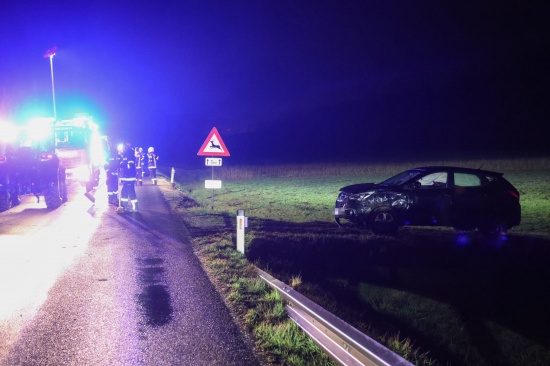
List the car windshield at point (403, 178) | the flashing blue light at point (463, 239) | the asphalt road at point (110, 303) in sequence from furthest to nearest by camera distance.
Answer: the car windshield at point (403, 178)
the flashing blue light at point (463, 239)
the asphalt road at point (110, 303)

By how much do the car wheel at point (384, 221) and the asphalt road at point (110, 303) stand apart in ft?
14.1

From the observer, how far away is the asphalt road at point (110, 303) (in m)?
3.97

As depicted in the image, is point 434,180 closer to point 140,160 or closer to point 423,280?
point 423,280

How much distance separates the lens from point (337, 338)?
11.4ft

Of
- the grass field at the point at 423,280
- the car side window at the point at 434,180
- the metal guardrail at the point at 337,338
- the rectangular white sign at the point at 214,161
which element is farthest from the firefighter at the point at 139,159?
the metal guardrail at the point at 337,338

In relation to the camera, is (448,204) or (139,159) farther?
(139,159)

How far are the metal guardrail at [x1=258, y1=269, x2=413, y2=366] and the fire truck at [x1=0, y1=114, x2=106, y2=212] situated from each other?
12.3m

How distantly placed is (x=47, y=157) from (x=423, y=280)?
41.6ft

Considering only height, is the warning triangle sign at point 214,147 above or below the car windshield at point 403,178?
above

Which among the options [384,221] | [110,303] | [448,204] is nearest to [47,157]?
[110,303]

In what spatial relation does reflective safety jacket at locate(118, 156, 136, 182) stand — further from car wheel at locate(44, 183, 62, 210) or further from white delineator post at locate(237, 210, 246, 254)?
white delineator post at locate(237, 210, 246, 254)

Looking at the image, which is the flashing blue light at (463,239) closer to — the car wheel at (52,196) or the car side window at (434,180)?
the car side window at (434,180)

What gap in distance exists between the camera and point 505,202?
977cm

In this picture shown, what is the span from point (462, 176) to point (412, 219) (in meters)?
1.59
